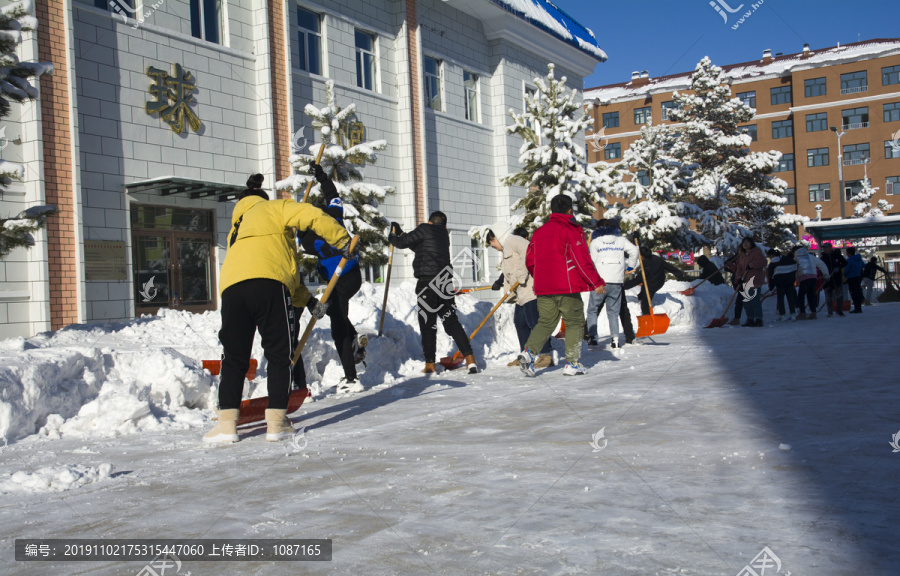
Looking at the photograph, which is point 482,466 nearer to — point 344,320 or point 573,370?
point 344,320

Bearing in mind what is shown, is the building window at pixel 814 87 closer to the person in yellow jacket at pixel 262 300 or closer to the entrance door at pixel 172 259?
the entrance door at pixel 172 259

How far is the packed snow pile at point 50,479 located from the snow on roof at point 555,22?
21.0 meters

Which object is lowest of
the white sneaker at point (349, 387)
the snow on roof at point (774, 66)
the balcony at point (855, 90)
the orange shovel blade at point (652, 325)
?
the white sneaker at point (349, 387)

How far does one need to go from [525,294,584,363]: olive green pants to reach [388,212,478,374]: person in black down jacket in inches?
39.0

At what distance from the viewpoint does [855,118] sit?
194ft

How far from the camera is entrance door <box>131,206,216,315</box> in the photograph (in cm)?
1431

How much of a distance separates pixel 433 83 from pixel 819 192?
4976cm

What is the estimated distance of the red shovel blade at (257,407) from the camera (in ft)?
19.0

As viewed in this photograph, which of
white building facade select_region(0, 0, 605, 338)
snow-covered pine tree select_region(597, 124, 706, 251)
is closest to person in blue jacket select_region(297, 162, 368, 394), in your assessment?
white building facade select_region(0, 0, 605, 338)

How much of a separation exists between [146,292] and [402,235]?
7820 millimetres

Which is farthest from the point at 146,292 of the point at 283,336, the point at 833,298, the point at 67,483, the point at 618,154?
the point at 618,154

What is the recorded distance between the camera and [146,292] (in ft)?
47.1

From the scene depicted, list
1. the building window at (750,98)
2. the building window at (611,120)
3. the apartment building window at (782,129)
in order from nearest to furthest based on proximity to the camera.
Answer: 1. the apartment building window at (782,129)
2. the building window at (750,98)
3. the building window at (611,120)

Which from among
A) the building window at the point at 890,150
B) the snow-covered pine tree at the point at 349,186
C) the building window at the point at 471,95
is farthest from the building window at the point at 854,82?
the snow-covered pine tree at the point at 349,186
